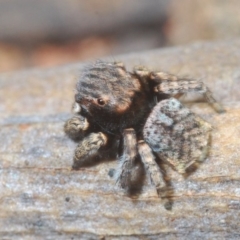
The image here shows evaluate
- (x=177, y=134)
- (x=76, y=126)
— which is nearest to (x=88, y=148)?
(x=76, y=126)

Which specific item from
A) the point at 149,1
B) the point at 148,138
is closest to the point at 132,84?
the point at 148,138

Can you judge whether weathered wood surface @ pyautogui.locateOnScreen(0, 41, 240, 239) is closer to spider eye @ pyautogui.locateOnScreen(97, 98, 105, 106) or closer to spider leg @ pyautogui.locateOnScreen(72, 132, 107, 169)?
spider leg @ pyautogui.locateOnScreen(72, 132, 107, 169)

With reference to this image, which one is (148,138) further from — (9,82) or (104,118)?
(9,82)

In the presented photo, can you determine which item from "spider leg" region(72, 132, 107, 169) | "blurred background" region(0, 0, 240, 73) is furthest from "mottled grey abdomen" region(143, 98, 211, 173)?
"blurred background" region(0, 0, 240, 73)

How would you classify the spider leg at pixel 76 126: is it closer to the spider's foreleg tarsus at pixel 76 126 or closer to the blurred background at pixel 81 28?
the spider's foreleg tarsus at pixel 76 126

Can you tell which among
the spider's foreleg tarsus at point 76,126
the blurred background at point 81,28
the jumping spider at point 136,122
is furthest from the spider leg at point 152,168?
the blurred background at point 81,28

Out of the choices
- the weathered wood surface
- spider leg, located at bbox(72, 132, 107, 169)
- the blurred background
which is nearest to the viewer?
the weathered wood surface
